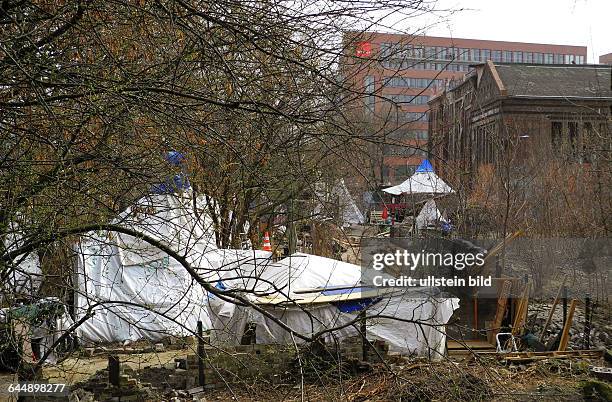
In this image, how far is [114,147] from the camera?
5344mm

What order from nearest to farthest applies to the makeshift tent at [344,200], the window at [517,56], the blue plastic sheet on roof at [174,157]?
the blue plastic sheet on roof at [174,157] < the makeshift tent at [344,200] < the window at [517,56]

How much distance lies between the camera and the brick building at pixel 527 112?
19.2m

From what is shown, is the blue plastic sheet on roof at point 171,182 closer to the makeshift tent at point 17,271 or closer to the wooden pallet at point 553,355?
the makeshift tent at point 17,271

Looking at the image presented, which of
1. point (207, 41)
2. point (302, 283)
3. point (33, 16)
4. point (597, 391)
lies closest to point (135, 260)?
point (302, 283)

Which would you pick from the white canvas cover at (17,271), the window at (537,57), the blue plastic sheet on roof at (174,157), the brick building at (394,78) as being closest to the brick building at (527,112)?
the brick building at (394,78)

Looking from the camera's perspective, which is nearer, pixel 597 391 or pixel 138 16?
pixel 138 16

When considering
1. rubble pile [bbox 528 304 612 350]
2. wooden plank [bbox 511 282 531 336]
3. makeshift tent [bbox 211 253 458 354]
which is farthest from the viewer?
rubble pile [bbox 528 304 612 350]

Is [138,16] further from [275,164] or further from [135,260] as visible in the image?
[135,260]

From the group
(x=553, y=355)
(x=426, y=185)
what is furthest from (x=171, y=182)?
(x=426, y=185)

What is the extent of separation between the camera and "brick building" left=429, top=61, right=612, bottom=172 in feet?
62.9

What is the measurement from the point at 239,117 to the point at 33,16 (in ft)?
4.96

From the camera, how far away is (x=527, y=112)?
93.7 ft

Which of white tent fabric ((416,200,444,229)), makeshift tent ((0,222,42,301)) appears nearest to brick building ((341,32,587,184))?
makeshift tent ((0,222,42,301))

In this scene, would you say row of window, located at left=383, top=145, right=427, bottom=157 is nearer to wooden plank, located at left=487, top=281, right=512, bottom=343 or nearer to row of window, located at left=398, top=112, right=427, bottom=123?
row of window, located at left=398, top=112, right=427, bottom=123
